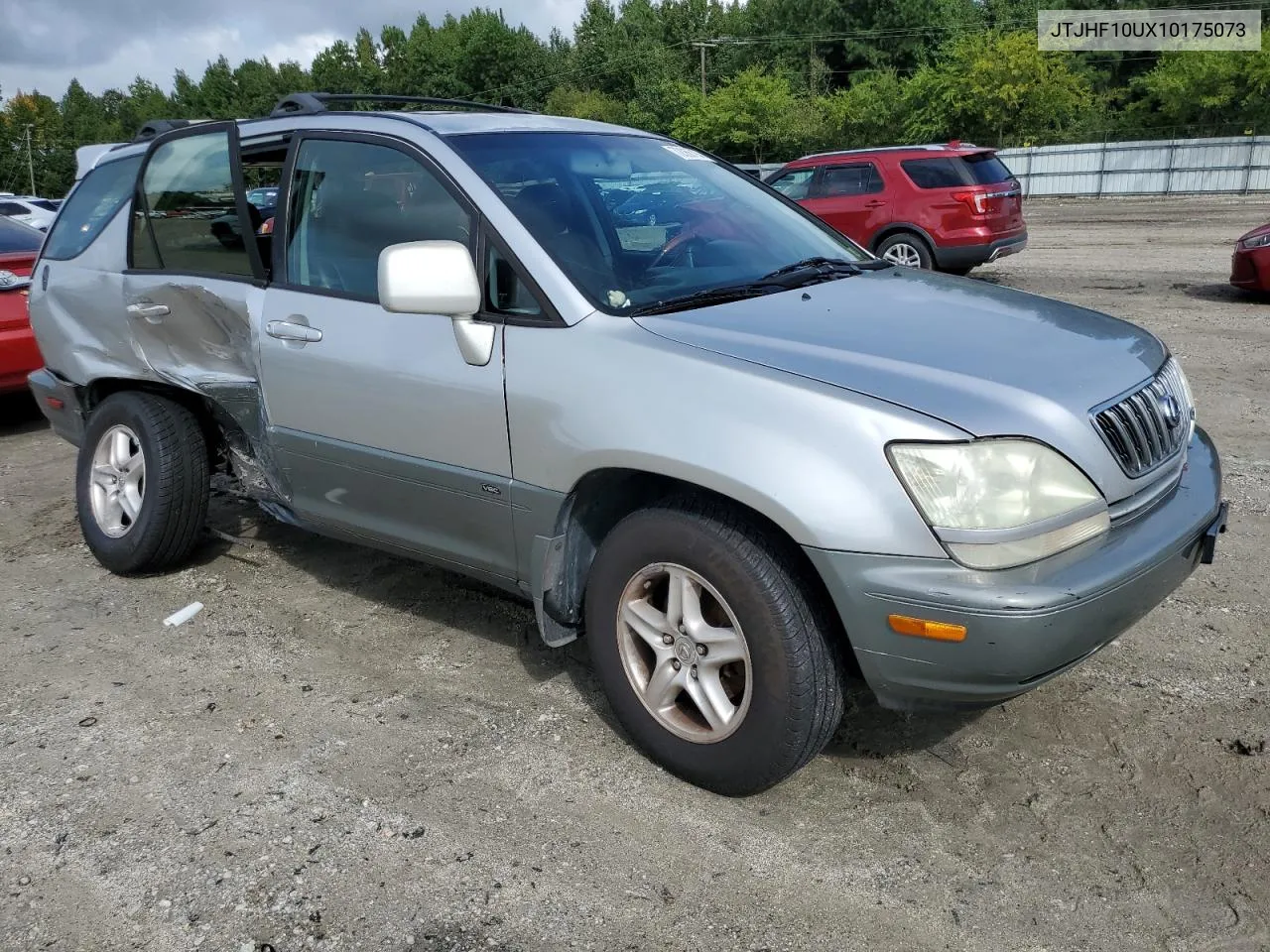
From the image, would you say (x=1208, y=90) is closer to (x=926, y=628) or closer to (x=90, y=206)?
(x=90, y=206)

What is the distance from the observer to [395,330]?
3375 millimetres

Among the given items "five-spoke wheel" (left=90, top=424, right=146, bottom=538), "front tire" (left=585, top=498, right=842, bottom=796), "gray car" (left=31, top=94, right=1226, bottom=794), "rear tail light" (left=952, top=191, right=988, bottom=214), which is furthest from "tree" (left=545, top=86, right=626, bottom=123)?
"front tire" (left=585, top=498, right=842, bottom=796)

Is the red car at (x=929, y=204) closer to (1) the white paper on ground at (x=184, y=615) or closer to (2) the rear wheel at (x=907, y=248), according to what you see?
(2) the rear wheel at (x=907, y=248)

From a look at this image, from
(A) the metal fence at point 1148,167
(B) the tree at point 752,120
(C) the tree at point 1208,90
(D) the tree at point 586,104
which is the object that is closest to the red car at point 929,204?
(A) the metal fence at point 1148,167

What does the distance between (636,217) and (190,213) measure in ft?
6.55

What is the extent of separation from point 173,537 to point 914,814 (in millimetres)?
3220

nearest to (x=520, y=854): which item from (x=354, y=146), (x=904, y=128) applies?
(x=354, y=146)

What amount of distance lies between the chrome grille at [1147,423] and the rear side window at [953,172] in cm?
1038

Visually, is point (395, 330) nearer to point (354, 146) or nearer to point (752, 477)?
point (354, 146)

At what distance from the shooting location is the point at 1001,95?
43.3 metres

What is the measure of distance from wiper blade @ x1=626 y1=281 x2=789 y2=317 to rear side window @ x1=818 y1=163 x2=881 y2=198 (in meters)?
10.7

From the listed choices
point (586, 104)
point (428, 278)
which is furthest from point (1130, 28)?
point (428, 278)

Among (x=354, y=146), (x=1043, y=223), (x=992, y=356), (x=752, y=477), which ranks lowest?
(x=1043, y=223)

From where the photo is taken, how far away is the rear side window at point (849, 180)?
13.4m
